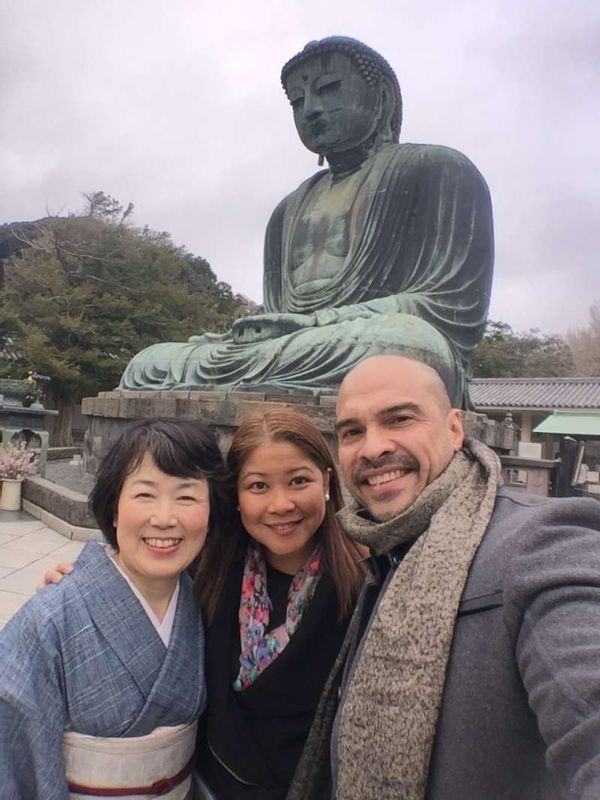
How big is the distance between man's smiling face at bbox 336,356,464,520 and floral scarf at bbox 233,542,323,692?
30cm

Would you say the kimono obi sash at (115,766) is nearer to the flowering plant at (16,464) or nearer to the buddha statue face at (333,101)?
the flowering plant at (16,464)

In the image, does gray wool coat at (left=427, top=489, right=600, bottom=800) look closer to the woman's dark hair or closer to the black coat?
the black coat

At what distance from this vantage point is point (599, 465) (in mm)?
13586

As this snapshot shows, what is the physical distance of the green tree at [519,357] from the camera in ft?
80.0

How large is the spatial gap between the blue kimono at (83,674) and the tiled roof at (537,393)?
54.6 ft

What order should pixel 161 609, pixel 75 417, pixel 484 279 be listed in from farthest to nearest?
1. pixel 75 417
2. pixel 484 279
3. pixel 161 609

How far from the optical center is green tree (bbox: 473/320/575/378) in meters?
24.4

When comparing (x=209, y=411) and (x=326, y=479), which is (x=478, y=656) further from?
(x=209, y=411)

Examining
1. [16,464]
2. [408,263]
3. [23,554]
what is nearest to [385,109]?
[408,263]

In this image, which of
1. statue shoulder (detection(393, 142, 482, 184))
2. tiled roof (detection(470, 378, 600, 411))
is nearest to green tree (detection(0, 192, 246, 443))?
tiled roof (detection(470, 378, 600, 411))

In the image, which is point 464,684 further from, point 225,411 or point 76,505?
point 76,505

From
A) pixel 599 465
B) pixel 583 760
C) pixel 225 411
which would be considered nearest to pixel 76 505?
pixel 225 411

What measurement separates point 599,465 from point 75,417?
14.5 m

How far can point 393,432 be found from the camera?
1.10 m
